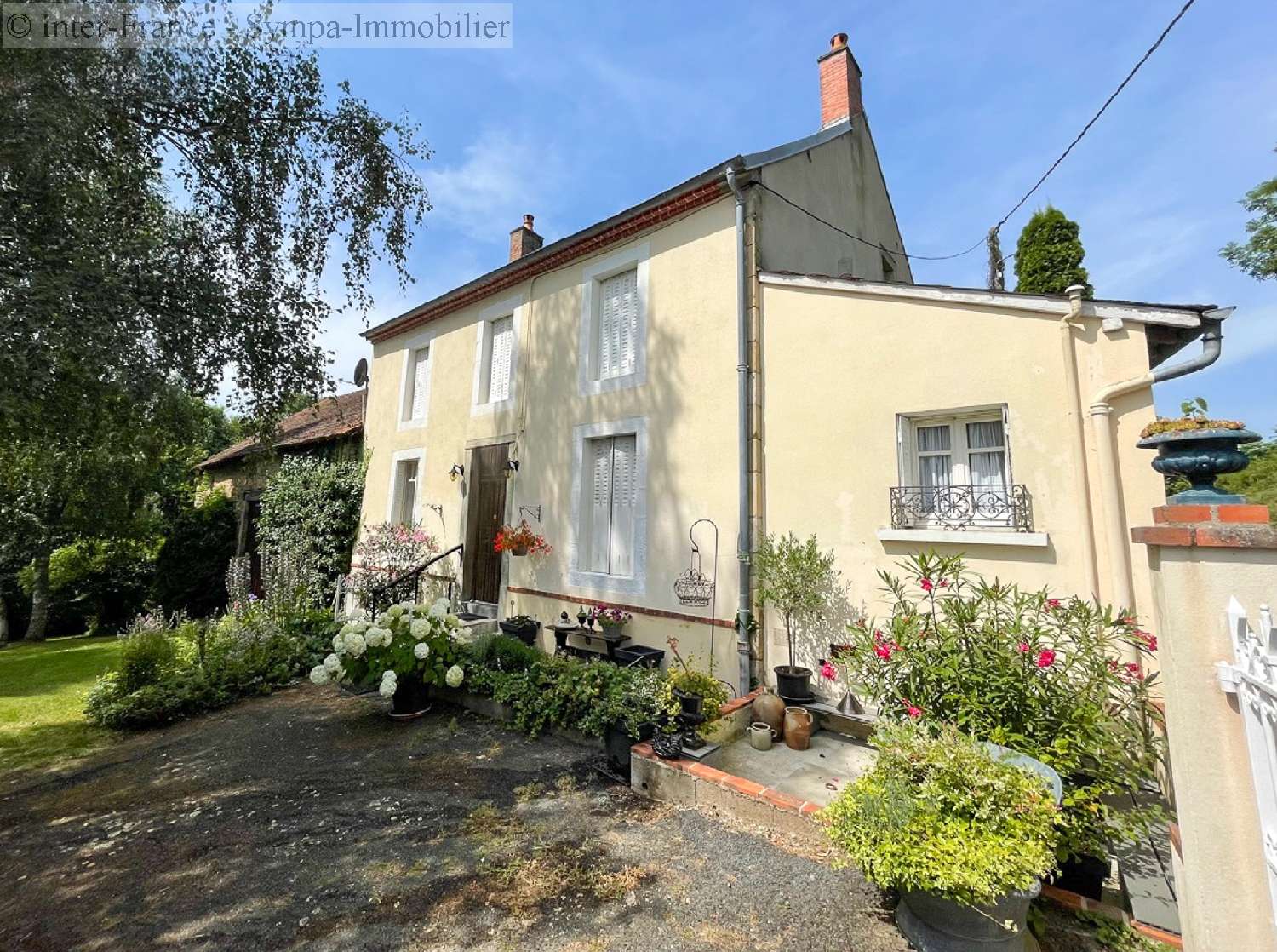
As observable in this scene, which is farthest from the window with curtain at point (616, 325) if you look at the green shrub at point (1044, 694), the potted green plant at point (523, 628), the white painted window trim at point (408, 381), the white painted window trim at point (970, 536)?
the green shrub at point (1044, 694)

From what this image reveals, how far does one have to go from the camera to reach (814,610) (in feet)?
18.2

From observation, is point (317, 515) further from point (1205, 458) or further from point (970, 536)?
point (1205, 458)

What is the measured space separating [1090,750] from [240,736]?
7683mm

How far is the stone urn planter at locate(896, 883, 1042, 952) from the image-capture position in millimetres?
2396

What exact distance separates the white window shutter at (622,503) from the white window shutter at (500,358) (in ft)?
10.0

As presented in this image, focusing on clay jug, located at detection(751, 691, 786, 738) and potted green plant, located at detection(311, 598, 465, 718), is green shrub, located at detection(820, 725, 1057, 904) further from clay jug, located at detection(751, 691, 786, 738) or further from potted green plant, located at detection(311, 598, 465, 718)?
potted green plant, located at detection(311, 598, 465, 718)

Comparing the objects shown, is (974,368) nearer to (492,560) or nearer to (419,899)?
(419,899)

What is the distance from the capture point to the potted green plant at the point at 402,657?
582 cm

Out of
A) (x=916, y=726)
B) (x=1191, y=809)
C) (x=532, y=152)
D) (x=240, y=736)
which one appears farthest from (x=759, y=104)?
(x=240, y=736)

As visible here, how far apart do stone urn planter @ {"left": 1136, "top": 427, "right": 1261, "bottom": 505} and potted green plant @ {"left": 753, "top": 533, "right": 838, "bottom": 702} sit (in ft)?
11.5

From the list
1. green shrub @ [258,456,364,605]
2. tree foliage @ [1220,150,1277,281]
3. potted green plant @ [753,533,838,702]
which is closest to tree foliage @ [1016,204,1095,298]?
potted green plant @ [753,533,838,702]

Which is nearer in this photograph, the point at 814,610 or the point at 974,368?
the point at 974,368

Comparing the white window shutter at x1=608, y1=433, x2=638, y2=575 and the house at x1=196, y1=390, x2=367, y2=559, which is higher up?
the house at x1=196, y1=390, x2=367, y2=559

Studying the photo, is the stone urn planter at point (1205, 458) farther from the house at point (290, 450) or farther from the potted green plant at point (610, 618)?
the house at point (290, 450)
